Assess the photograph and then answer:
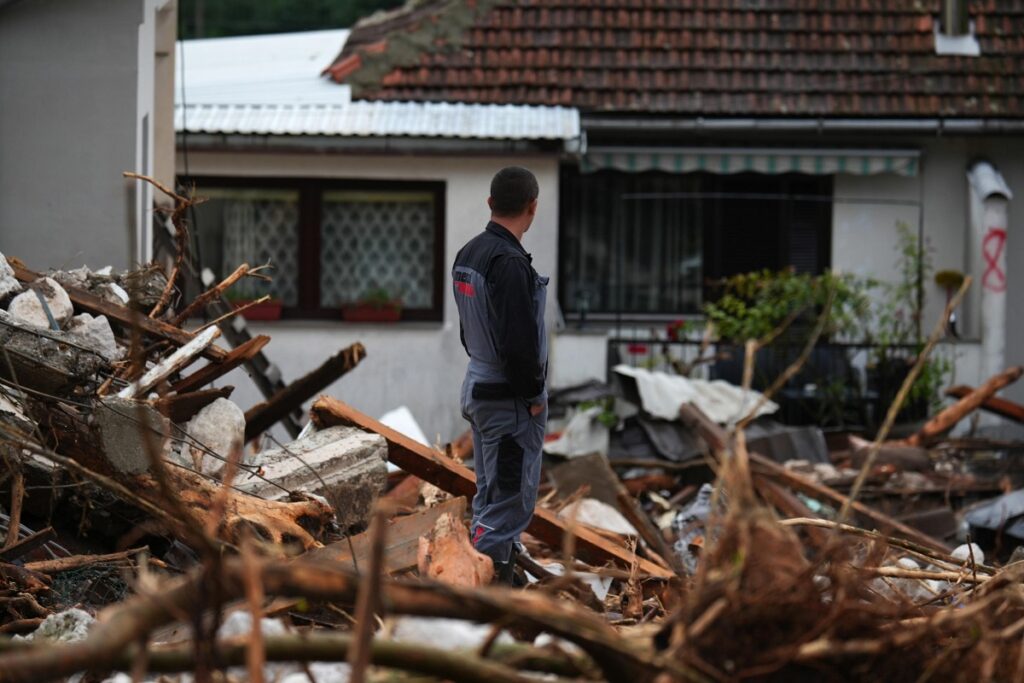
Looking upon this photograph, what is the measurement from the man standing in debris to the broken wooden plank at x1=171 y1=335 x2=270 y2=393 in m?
2.18

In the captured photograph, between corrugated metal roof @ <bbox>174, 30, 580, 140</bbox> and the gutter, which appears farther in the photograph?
the gutter

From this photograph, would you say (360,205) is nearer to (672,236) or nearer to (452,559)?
(672,236)

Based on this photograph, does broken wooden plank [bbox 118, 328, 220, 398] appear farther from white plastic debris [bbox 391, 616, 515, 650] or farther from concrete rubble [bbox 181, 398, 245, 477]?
white plastic debris [bbox 391, 616, 515, 650]

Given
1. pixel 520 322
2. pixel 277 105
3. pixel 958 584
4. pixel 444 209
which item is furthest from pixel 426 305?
pixel 958 584

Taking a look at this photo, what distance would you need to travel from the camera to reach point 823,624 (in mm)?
2518

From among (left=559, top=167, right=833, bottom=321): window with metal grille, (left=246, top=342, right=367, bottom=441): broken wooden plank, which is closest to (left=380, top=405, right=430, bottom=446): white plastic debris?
(left=246, top=342, right=367, bottom=441): broken wooden plank

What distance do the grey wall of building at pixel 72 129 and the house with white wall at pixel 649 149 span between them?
15.4 ft

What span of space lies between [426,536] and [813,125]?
10060 mm

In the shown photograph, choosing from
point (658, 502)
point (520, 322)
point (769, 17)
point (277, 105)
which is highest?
point (769, 17)

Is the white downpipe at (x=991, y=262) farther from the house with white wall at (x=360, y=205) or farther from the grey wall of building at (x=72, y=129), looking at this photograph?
the grey wall of building at (x=72, y=129)

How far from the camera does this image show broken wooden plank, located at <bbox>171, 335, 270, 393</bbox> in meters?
6.84

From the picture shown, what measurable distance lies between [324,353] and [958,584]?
1023cm

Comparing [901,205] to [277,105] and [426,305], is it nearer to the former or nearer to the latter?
[426,305]

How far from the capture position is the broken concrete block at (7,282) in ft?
19.5
